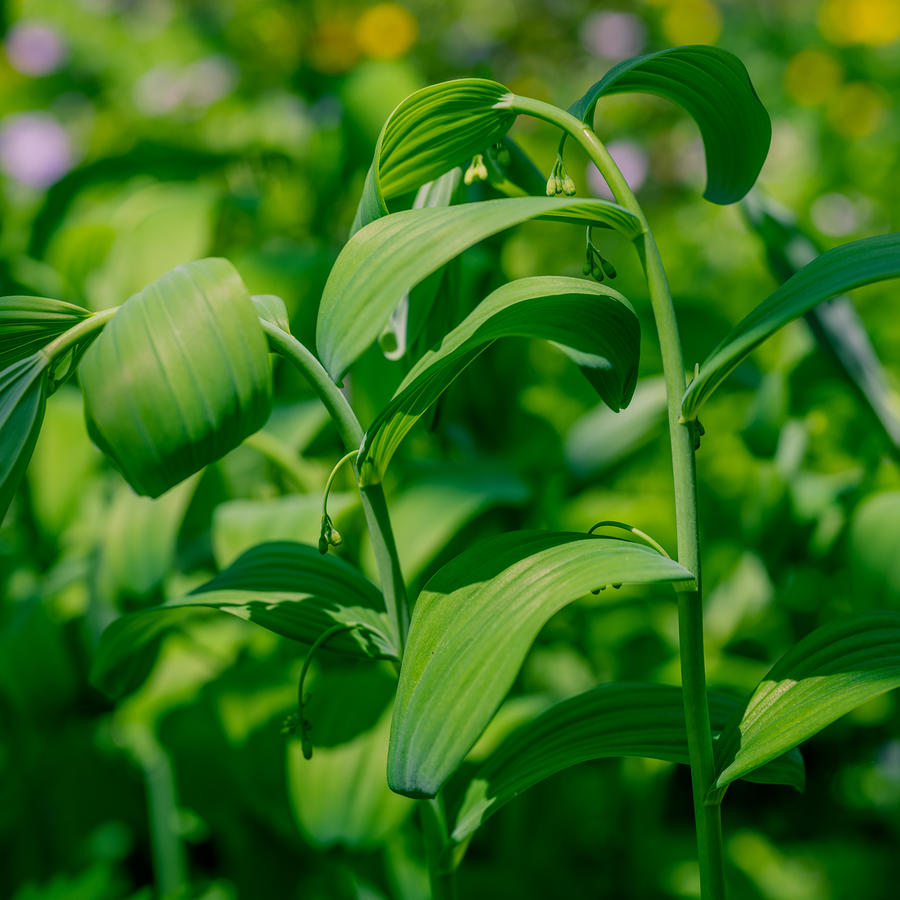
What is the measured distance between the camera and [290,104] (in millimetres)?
1659

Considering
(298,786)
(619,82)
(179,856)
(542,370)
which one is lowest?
(179,856)

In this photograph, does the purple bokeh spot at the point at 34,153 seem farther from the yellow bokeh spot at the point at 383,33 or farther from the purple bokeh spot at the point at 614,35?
the purple bokeh spot at the point at 614,35

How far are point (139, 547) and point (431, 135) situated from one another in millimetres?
490

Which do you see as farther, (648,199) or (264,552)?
(648,199)

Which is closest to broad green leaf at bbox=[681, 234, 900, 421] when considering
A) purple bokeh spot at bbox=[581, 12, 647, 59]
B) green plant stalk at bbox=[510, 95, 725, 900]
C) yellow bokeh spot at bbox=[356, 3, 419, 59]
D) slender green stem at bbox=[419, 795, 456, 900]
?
green plant stalk at bbox=[510, 95, 725, 900]

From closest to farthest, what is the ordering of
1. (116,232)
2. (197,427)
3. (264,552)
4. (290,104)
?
(197,427) → (264,552) → (116,232) → (290,104)

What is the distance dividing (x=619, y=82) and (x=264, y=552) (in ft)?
0.95

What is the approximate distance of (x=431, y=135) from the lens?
36cm

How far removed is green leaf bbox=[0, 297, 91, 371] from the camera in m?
0.32

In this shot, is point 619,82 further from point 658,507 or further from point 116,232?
point 116,232

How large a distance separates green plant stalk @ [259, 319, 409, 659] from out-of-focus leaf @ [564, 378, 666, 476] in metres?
0.51

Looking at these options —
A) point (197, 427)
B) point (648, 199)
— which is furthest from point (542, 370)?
point (648, 199)

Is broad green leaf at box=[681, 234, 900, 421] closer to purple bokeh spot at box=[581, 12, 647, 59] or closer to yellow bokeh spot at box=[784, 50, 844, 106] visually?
yellow bokeh spot at box=[784, 50, 844, 106]

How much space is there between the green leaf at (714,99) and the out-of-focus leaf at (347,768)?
433mm
